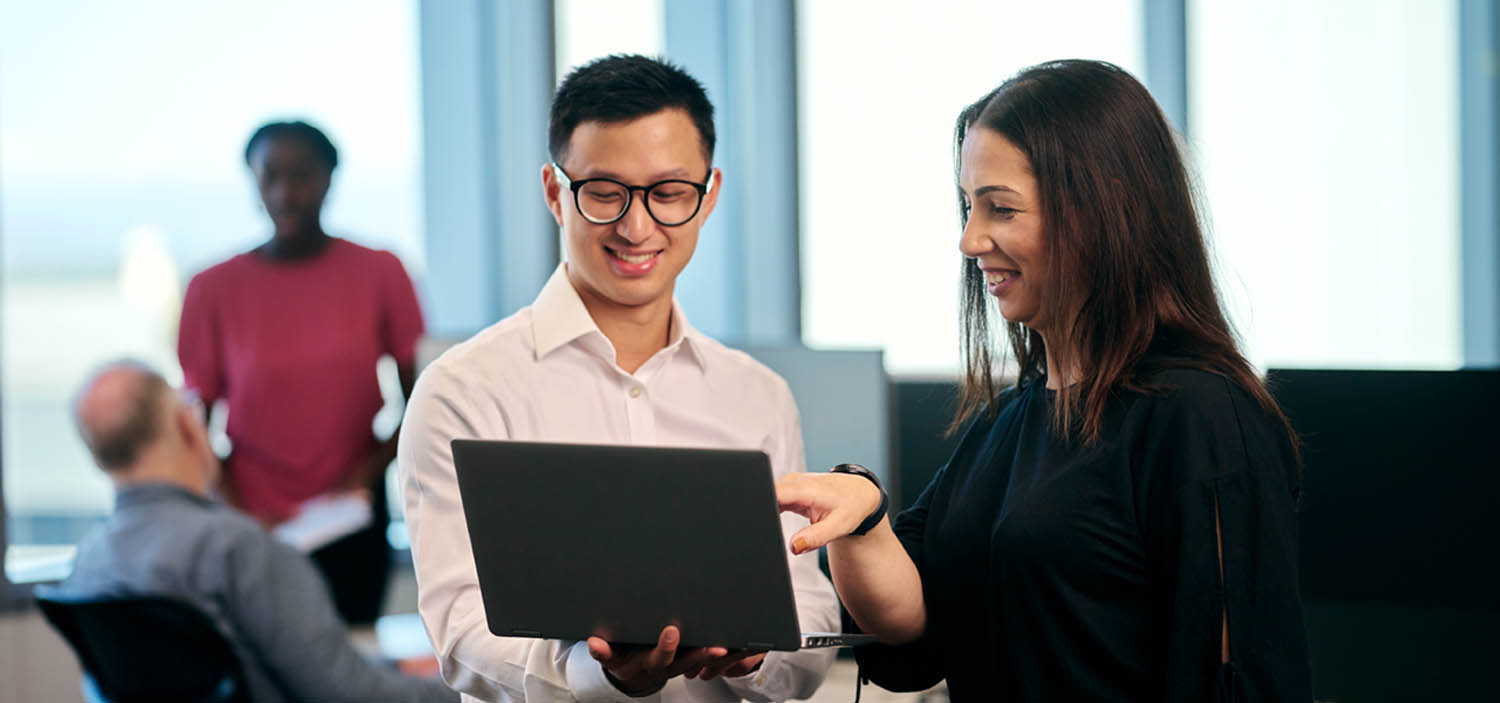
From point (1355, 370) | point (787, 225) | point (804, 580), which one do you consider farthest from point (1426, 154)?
point (804, 580)

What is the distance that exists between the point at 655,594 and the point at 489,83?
2904 mm

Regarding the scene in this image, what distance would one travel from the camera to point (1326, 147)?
3865 millimetres

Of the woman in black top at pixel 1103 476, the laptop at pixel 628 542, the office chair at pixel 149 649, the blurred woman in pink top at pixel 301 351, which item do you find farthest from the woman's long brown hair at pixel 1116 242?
the blurred woman in pink top at pixel 301 351

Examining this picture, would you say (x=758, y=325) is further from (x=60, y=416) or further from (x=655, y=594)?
(x=655, y=594)

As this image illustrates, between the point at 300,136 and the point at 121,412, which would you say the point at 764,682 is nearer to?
the point at 121,412

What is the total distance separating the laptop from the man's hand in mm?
13

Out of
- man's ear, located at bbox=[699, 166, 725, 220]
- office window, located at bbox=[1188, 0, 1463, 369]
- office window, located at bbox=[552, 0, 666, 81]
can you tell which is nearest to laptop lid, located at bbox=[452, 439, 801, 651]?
A: man's ear, located at bbox=[699, 166, 725, 220]

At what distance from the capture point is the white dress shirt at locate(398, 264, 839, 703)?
1.42 m

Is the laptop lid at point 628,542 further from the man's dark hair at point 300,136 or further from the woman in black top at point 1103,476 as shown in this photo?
the man's dark hair at point 300,136

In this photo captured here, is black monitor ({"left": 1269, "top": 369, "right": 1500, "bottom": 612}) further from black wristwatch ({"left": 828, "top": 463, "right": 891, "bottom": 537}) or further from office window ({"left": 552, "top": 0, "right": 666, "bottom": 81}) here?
office window ({"left": 552, "top": 0, "right": 666, "bottom": 81})

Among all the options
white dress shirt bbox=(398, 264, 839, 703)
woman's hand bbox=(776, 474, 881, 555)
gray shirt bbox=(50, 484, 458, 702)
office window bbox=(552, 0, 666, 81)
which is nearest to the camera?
woman's hand bbox=(776, 474, 881, 555)

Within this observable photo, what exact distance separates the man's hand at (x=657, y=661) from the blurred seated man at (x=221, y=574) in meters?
1.13

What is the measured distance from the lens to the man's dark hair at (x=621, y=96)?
4.88ft

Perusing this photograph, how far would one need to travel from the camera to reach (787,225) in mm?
3869
